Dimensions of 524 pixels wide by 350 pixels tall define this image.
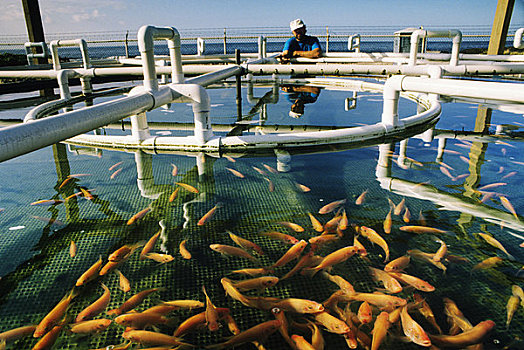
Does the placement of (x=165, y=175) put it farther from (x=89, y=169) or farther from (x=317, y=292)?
(x=317, y=292)

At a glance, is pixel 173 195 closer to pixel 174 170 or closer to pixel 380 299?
pixel 174 170

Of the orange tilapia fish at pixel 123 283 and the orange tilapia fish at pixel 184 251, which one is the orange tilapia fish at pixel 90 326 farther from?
the orange tilapia fish at pixel 184 251

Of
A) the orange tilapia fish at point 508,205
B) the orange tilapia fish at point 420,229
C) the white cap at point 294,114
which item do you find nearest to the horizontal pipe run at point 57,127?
the orange tilapia fish at point 420,229

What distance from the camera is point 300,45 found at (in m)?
8.98

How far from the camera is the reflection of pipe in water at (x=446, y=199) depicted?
2241 mm

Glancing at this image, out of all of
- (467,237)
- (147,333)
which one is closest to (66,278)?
(147,333)

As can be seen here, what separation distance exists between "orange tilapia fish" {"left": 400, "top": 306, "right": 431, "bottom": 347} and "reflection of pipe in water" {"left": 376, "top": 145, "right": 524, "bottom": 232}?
1236 mm

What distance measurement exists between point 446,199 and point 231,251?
175 centimetres

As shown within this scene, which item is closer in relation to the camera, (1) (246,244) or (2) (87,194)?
(1) (246,244)

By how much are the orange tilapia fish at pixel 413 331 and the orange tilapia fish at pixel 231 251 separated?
2.71 feet

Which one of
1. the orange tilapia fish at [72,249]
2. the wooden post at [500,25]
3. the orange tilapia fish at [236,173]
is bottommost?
the orange tilapia fish at [72,249]

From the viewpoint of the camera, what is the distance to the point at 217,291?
1.68 meters

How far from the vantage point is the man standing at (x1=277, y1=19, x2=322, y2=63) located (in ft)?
27.9

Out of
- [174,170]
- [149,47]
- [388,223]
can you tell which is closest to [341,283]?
[388,223]
